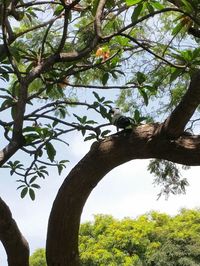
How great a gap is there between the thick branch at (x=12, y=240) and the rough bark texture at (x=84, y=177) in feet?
0.42

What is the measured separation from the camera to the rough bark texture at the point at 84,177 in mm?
1804

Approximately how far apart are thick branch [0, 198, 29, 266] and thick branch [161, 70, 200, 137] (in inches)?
26.8

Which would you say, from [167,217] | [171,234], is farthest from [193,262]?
[167,217]

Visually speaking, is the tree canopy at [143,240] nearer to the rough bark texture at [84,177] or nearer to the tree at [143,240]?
the tree at [143,240]

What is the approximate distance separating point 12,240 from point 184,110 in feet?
2.82

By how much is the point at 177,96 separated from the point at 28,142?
5.23 ft

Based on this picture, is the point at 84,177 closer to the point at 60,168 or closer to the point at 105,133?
the point at 105,133

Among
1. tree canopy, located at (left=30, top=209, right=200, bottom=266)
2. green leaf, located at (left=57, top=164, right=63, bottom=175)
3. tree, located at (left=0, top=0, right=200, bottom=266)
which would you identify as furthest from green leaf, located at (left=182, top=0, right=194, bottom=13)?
tree canopy, located at (left=30, top=209, right=200, bottom=266)

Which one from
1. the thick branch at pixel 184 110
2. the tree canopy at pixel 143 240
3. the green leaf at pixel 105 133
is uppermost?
the tree canopy at pixel 143 240

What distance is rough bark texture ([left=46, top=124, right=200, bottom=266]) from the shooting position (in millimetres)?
1804

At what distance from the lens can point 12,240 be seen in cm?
196

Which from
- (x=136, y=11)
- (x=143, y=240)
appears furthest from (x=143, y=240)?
(x=136, y=11)

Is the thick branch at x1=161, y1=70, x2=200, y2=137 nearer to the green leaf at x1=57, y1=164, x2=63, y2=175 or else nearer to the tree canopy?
the green leaf at x1=57, y1=164, x2=63, y2=175

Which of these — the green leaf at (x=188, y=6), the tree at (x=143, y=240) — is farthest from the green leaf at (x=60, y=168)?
the tree at (x=143, y=240)
